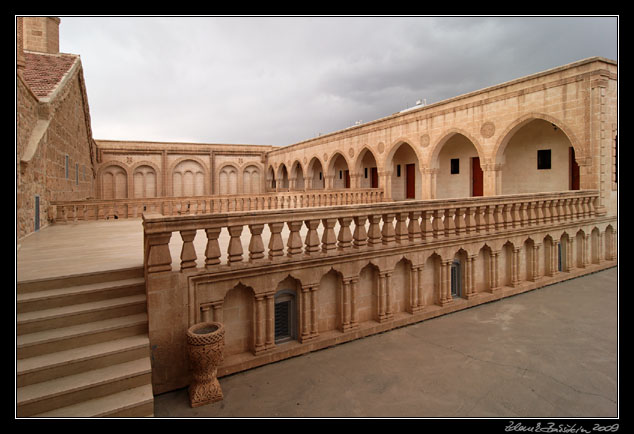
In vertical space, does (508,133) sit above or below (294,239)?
above

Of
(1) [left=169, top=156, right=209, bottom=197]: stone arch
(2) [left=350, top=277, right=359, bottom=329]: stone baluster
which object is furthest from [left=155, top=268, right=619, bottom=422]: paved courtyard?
(1) [left=169, top=156, right=209, bottom=197]: stone arch

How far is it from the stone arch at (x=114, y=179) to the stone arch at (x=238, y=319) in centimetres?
2621

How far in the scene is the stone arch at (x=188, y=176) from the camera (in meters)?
29.1

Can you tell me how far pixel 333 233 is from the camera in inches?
198

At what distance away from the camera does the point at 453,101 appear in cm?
1388

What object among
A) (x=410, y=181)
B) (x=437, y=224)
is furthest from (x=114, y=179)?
(x=437, y=224)

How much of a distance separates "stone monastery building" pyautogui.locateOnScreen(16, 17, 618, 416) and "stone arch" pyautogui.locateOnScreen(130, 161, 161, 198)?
10377 millimetres

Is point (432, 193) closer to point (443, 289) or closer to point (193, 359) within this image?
point (443, 289)

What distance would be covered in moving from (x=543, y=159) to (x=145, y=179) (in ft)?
85.8

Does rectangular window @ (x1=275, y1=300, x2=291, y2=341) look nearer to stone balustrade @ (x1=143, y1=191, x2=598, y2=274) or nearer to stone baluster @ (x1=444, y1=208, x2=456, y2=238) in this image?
stone balustrade @ (x1=143, y1=191, x2=598, y2=274)

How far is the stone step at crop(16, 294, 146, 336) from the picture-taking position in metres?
3.56

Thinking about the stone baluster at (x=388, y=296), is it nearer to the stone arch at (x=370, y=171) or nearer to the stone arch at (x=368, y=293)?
the stone arch at (x=368, y=293)

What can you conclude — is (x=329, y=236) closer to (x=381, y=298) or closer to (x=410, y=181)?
(x=381, y=298)

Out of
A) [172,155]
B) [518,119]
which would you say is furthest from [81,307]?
[172,155]
